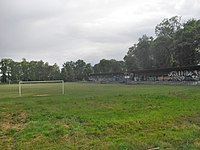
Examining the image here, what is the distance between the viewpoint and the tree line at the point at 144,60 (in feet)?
211

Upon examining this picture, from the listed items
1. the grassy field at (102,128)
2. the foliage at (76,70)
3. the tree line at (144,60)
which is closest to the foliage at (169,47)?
the tree line at (144,60)

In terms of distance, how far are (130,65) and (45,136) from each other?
92.4 meters

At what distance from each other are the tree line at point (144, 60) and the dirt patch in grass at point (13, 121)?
53.7m

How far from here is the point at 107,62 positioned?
453 ft

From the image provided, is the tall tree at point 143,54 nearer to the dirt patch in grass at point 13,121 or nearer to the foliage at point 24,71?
the foliage at point 24,71

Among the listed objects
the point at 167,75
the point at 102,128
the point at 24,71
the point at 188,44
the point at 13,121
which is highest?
the point at 188,44

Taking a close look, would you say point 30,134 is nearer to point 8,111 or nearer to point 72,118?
point 72,118

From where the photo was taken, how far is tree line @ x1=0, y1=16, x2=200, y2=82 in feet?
211

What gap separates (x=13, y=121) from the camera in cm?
1308

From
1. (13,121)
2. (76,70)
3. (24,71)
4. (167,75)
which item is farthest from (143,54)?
(13,121)

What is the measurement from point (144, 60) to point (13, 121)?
266ft

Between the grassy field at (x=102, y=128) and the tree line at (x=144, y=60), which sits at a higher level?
the tree line at (x=144, y=60)

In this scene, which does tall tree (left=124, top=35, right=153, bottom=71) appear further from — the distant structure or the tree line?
the distant structure

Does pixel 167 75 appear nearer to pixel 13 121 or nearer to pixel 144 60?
pixel 144 60
